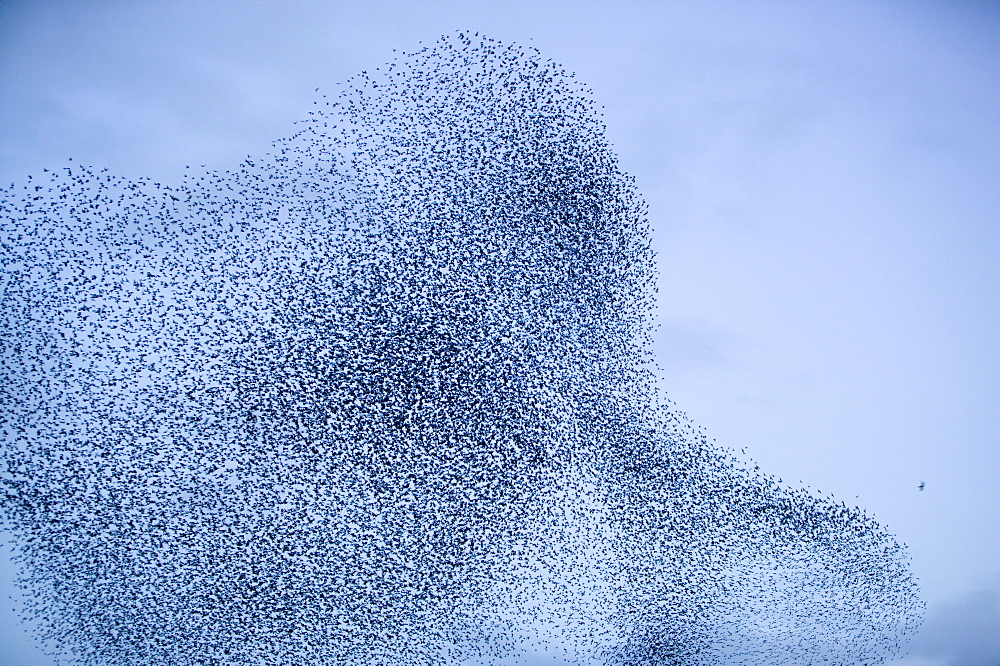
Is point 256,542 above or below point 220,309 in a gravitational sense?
below

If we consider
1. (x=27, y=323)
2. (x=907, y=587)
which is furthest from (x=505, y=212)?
(x=907, y=587)

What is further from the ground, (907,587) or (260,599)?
(907,587)

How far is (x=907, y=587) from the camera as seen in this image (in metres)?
18.5

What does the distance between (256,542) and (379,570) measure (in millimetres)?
2698

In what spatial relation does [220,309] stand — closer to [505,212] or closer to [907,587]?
[505,212]

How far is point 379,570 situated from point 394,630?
133 centimetres

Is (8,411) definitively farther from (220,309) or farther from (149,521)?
(220,309)

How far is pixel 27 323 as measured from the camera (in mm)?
16891

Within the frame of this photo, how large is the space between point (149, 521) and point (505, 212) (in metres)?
10.2

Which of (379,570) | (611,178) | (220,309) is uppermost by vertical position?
(611,178)

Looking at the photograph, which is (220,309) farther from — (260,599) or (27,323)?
A: (260,599)

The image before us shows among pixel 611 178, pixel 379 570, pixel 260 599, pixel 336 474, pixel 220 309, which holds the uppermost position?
pixel 611 178

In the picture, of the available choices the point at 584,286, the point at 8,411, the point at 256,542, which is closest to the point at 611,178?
the point at 584,286

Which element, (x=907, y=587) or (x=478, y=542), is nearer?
(x=478, y=542)
